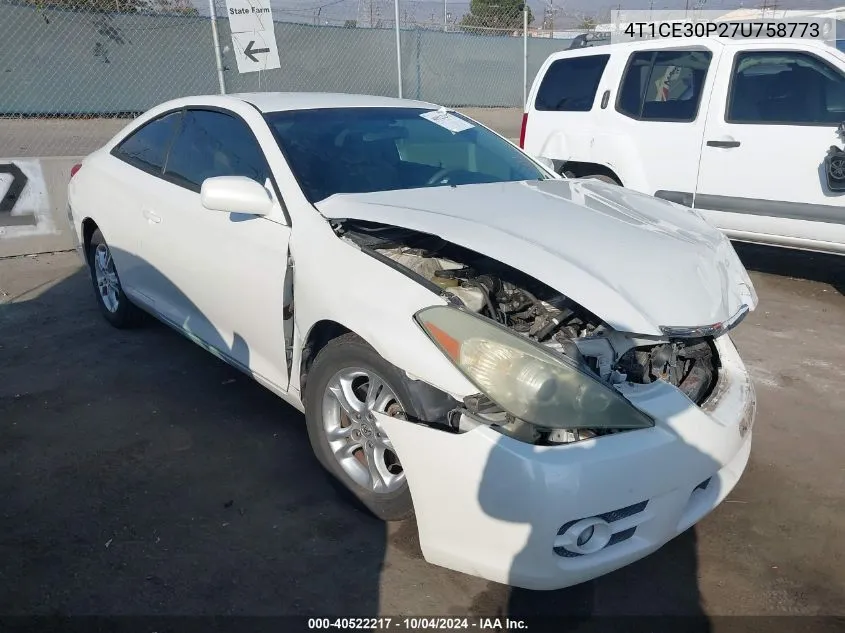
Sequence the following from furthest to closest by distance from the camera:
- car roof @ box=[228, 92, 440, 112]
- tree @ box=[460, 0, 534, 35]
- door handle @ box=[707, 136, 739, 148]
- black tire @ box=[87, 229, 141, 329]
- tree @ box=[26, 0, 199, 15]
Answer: tree @ box=[460, 0, 534, 35] → tree @ box=[26, 0, 199, 15] → door handle @ box=[707, 136, 739, 148] → black tire @ box=[87, 229, 141, 329] → car roof @ box=[228, 92, 440, 112]

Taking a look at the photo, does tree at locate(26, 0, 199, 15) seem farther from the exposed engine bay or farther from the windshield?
the exposed engine bay

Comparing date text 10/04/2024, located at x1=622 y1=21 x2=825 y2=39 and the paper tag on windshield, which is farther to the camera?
date text 10/04/2024, located at x1=622 y1=21 x2=825 y2=39

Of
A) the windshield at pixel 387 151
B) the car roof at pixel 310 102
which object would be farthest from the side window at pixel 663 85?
the car roof at pixel 310 102

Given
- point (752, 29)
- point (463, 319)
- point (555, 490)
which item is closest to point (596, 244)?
point (463, 319)

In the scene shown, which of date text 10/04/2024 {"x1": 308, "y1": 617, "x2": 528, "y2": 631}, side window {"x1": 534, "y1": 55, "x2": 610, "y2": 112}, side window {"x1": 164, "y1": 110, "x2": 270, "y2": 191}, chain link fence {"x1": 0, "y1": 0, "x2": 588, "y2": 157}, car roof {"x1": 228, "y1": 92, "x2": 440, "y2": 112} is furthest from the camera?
chain link fence {"x1": 0, "y1": 0, "x2": 588, "y2": 157}

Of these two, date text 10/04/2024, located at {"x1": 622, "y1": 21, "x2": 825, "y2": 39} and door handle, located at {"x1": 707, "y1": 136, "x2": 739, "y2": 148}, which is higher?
date text 10/04/2024, located at {"x1": 622, "y1": 21, "x2": 825, "y2": 39}

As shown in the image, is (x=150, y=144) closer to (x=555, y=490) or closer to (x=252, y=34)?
(x=555, y=490)

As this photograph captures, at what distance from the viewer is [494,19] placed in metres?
20.5

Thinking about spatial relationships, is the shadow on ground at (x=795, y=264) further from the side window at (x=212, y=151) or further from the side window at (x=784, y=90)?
the side window at (x=212, y=151)

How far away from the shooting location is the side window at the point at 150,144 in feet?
13.9

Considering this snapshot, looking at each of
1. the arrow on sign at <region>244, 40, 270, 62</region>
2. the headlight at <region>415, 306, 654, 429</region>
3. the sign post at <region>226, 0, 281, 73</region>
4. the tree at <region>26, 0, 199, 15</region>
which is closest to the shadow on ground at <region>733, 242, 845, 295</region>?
the headlight at <region>415, 306, 654, 429</region>

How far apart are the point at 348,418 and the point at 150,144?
98.0 inches

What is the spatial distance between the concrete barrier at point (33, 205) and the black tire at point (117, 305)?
7.58 ft

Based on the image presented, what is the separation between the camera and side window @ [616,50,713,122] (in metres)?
6.18
